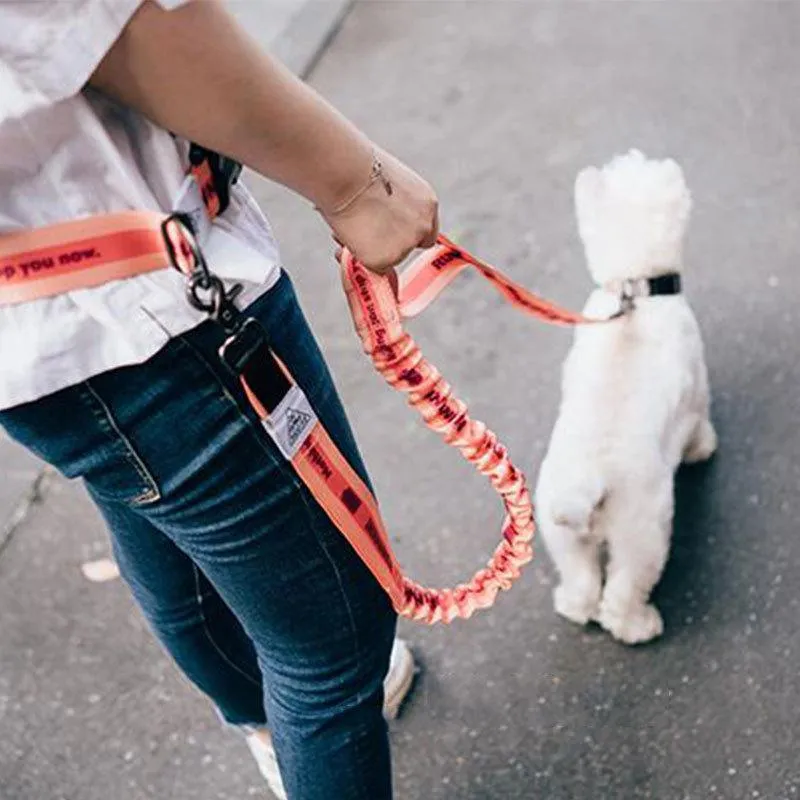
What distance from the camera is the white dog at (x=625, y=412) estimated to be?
183 centimetres

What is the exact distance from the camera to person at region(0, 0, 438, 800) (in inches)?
34.2

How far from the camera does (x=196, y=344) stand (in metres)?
1.01

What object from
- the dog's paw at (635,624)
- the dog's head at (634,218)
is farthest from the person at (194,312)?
the dog's head at (634,218)

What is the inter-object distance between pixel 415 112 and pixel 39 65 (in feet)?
9.42

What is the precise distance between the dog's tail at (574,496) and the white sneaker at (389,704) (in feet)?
1.07

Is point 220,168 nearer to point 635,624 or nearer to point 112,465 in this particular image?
point 112,465

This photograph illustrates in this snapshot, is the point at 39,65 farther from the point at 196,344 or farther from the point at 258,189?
the point at 258,189

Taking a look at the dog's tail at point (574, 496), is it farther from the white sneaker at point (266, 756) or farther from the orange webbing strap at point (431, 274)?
the white sneaker at point (266, 756)

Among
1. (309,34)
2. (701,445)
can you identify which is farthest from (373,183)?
(309,34)

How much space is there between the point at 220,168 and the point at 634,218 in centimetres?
116

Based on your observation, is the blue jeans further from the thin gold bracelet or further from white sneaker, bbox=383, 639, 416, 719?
white sneaker, bbox=383, 639, 416, 719

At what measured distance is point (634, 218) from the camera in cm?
204

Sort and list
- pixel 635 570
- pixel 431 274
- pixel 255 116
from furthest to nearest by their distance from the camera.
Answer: pixel 635 570, pixel 431 274, pixel 255 116

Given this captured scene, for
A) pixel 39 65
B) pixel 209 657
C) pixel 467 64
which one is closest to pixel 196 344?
→ pixel 39 65
